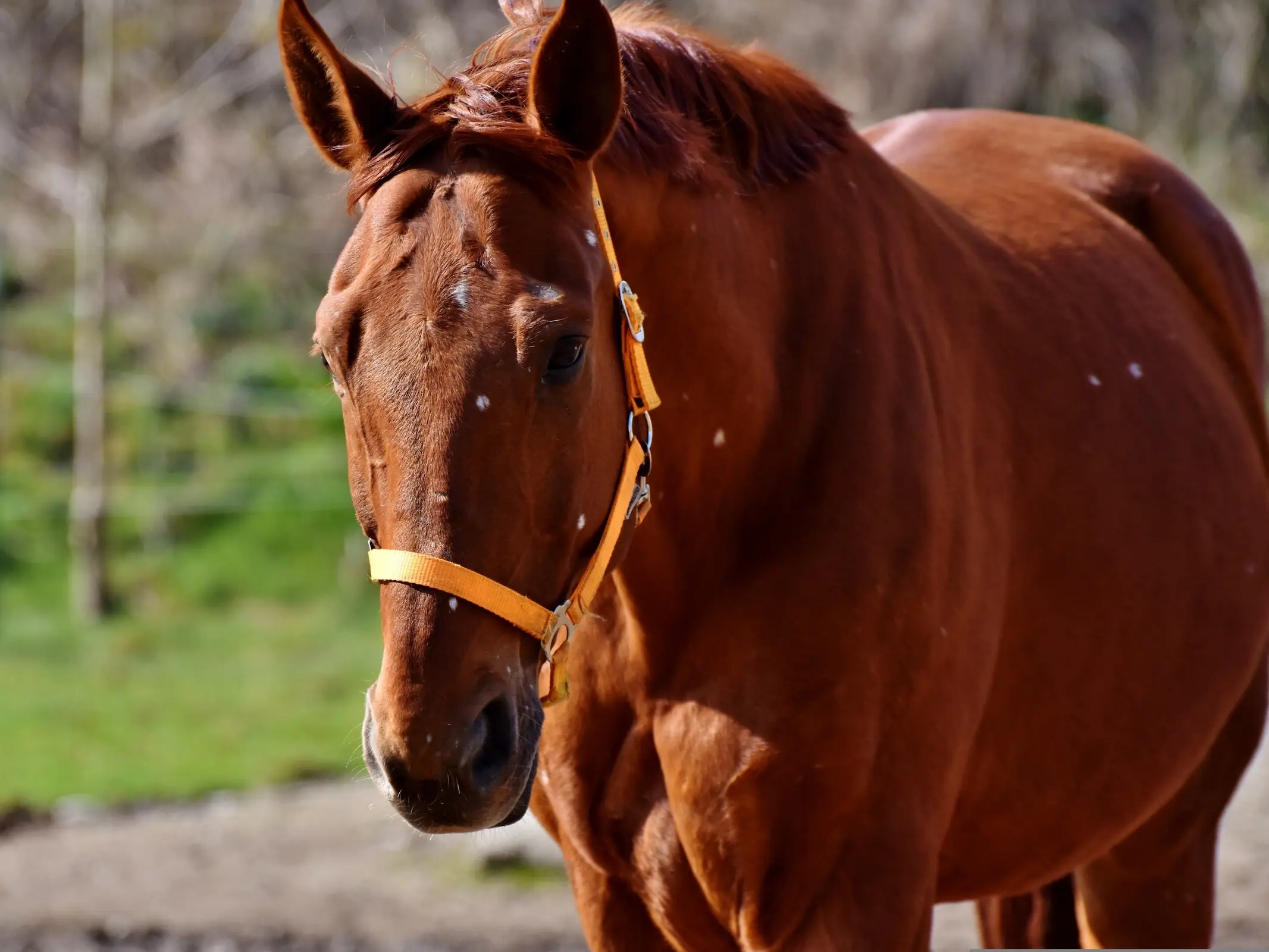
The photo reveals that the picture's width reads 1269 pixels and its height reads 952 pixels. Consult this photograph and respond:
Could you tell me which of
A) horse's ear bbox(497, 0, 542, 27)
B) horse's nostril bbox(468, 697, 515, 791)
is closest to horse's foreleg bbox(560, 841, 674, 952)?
horse's nostril bbox(468, 697, 515, 791)

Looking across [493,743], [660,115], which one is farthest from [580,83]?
[493,743]

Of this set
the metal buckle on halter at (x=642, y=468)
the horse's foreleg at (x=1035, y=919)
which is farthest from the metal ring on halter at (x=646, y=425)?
the horse's foreleg at (x=1035, y=919)

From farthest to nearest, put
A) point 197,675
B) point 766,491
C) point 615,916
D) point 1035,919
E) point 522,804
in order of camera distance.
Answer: point 197,675
point 1035,919
point 615,916
point 766,491
point 522,804

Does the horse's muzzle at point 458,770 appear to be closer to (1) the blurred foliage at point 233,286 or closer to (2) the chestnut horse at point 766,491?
(2) the chestnut horse at point 766,491

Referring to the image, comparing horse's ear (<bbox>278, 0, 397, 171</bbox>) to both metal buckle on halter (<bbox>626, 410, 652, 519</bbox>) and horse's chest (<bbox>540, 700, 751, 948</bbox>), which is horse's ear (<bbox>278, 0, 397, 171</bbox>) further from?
horse's chest (<bbox>540, 700, 751, 948</bbox>)

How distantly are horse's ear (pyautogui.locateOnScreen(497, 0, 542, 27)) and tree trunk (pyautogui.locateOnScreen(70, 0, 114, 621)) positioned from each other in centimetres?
741

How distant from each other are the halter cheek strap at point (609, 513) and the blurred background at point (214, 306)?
5.25 metres

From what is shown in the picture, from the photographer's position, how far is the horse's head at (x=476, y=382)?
5.73 ft

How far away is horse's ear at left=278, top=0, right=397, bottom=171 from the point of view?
6.56ft

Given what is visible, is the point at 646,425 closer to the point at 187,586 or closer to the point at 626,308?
the point at 626,308

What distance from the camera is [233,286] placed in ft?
38.7

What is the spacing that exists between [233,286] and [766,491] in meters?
10.2

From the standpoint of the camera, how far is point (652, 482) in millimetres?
2186

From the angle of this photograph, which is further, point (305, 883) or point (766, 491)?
point (305, 883)
